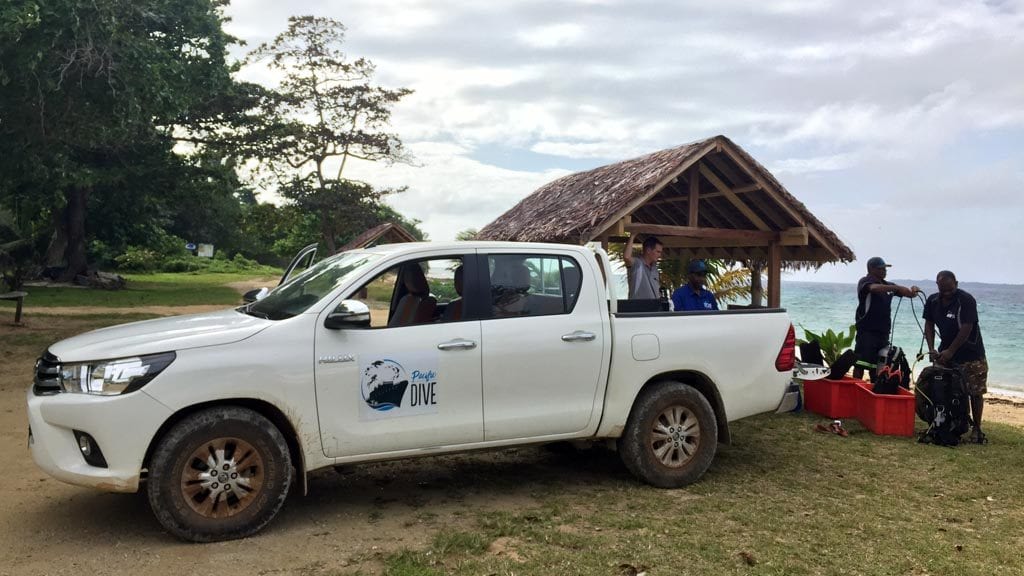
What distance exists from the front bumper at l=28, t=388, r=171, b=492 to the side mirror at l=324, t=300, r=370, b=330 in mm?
1035

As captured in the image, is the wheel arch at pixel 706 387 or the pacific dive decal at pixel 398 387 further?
the wheel arch at pixel 706 387

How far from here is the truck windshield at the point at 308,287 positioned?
202 inches

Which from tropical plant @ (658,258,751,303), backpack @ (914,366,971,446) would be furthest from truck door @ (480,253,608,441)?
tropical plant @ (658,258,751,303)

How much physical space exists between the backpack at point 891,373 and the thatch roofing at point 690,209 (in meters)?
3.00

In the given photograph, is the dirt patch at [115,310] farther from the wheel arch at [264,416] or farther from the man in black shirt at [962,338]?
the man in black shirt at [962,338]

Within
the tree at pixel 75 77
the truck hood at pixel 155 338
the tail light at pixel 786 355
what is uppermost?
the tree at pixel 75 77

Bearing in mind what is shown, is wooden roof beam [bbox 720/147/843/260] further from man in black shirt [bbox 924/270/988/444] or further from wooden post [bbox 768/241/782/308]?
man in black shirt [bbox 924/270/988/444]

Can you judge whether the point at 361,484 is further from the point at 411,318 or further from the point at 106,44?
the point at 106,44

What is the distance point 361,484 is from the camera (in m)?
5.99

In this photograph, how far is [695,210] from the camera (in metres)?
11.5

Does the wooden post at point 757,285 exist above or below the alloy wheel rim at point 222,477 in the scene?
above

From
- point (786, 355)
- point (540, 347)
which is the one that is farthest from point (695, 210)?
point (540, 347)

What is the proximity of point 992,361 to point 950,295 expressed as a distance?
27281 millimetres

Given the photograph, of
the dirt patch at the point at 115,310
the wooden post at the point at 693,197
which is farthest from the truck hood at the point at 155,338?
the dirt patch at the point at 115,310
